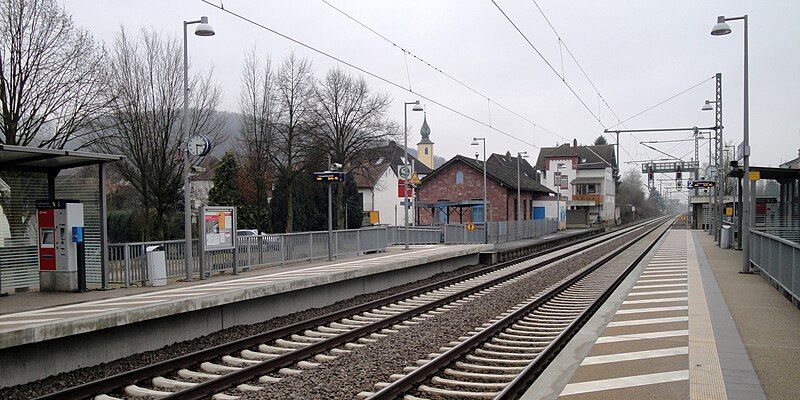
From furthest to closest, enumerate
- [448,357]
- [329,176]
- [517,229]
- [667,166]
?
[667,166] < [517,229] < [329,176] < [448,357]

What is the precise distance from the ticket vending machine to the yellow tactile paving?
11.7 meters

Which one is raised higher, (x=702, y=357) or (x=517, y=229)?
(x=702, y=357)

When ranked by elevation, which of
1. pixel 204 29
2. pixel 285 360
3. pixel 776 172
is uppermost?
pixel 204 29

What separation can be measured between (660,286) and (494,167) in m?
43.3

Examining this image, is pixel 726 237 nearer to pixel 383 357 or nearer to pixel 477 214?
pixel 477 214

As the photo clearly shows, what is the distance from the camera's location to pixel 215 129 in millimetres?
34656

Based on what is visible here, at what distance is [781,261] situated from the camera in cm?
1461

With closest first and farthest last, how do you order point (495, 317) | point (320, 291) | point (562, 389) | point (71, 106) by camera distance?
point (562, 389) < point (495, 317) < point (320, 291) < point (71, 106)

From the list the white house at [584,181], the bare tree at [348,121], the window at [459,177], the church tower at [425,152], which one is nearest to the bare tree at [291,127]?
the bare tree at [348,121]

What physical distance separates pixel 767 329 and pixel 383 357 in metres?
6.14

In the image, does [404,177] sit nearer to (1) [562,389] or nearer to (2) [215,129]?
(2) [215,129]

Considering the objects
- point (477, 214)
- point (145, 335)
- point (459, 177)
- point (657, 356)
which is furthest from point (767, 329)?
point (459, 177)

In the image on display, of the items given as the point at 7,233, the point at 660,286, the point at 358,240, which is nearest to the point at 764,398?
the point at 660,286

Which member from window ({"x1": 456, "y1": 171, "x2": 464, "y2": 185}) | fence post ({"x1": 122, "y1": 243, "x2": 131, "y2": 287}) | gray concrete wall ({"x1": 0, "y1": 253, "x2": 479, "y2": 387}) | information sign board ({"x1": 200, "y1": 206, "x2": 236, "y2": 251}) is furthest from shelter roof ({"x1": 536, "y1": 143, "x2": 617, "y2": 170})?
fence post ({"x1": 122, "y1": 243, "x2": 131, "y2": 287})
